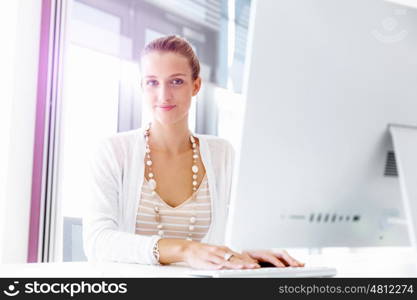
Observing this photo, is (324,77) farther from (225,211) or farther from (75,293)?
(225,211)

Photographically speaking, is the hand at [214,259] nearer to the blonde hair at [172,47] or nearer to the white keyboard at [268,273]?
the white keyboard at [268,273]

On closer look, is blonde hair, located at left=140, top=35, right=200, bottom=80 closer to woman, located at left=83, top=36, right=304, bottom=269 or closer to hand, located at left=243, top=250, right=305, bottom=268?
woman, located at left=83, top=36, right=304, bottom=269

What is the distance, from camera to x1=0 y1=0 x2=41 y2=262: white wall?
286 centimetres

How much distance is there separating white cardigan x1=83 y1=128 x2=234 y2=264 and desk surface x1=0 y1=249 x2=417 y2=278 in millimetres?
166

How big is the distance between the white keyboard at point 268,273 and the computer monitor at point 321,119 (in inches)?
1.7

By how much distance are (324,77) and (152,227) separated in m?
0.88

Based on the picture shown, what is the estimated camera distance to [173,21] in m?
3.66

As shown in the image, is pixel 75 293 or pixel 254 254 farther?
pixel 254 254

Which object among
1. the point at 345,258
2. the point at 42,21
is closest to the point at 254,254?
the point at 345,258

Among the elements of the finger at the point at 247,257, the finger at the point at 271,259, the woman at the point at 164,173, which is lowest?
the finger at the point at 271,259

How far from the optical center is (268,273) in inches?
36.3

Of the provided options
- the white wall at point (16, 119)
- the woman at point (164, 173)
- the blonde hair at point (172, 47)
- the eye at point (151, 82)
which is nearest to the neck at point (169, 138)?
the woman at point (164, 173)

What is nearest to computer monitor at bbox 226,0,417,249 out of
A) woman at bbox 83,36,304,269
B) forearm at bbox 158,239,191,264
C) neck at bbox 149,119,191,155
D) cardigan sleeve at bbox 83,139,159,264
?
forearm at bbox 158,239,191,264

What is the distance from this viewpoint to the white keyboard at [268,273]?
2.86ft
